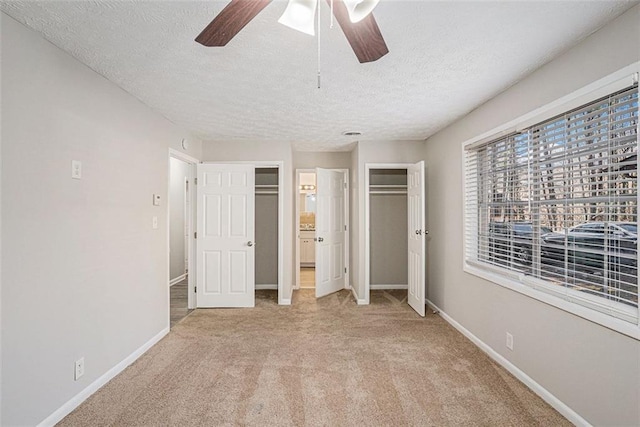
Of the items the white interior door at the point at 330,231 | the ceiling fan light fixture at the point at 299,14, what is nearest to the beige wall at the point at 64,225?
the ceiling fan light fixture at the point at 299,14

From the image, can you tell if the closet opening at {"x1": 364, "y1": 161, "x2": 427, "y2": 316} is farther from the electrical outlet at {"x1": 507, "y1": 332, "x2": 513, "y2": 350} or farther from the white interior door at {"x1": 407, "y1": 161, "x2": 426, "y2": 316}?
the electrical outlet at {"x1": 507, "y1": 332, "x2": 513, "y2": 350}

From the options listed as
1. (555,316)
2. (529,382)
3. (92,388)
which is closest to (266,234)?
(92,388)

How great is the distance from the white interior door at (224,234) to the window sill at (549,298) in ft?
9.19

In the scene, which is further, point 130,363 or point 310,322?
point 310,322

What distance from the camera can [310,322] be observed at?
399cm

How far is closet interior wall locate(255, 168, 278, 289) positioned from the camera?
18.7ft

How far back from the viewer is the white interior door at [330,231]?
507 centimetres

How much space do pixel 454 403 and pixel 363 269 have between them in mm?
2507

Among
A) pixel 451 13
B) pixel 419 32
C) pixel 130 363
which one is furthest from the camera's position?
pixel 130 363

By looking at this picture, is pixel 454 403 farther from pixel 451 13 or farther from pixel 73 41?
pixel 73 41

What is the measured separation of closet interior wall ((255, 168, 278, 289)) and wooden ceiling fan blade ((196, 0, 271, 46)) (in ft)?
13.9

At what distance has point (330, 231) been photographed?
5.27 metres

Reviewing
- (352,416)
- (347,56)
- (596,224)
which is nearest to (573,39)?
(596,224)

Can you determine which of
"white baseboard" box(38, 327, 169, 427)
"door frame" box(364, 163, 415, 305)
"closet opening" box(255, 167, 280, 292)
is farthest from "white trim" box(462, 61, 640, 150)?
"white baseboard" box(38, 327, 169, 427)
